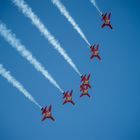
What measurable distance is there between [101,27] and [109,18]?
1.30 m

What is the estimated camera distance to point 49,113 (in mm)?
50531

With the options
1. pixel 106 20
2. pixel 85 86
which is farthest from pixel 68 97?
pixel 106 20

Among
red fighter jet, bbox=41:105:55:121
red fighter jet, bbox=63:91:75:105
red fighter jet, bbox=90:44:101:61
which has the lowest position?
red fighter jet, bbox=41:105:55:121

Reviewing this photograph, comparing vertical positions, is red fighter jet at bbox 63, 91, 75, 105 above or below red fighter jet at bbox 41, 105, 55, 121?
above

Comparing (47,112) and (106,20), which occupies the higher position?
(106,20)

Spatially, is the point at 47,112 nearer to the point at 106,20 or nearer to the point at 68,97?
the point at 68,97

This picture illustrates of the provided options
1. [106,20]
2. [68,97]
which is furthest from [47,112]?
[106,20]

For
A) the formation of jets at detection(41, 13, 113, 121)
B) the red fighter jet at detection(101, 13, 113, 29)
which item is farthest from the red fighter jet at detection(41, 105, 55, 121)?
the red fighter jet at detection(101, 13, 113, 29)

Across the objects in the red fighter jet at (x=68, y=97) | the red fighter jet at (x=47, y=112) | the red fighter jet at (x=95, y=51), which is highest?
the red fighter jet at (x=95, y=51)

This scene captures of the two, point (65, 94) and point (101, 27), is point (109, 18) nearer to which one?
point (101, 27)

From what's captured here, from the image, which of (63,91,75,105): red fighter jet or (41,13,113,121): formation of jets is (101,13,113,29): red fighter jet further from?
(63,91,75,105): red fighter jet

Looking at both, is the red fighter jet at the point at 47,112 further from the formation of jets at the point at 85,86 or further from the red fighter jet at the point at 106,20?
the red fighter jet at the point at 106,20

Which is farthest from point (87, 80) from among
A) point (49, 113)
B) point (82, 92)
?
point (49, 113)

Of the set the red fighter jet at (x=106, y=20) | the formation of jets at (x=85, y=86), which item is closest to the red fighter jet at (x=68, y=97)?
the formation of jets at (x=85, y=86)
